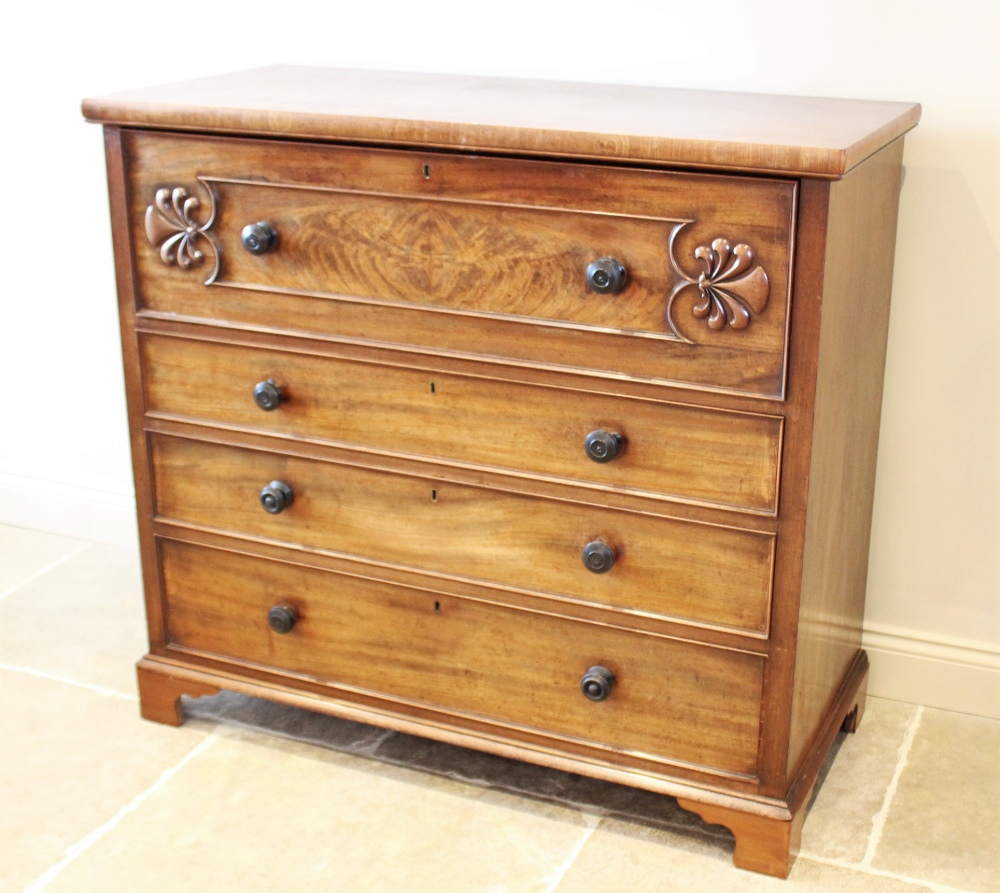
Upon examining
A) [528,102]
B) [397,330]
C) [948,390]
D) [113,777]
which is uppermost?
[528,102]

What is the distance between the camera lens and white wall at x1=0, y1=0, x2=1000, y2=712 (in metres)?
1.99

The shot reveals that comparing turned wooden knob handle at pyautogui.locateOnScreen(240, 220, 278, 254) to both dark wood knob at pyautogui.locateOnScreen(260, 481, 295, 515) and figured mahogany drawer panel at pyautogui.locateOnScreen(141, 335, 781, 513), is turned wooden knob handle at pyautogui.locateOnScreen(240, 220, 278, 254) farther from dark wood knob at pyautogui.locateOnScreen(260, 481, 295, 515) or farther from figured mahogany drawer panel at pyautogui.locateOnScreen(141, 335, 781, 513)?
dark wood knob at pyautogui.locateOnScreen(260, 481, 295, 515)

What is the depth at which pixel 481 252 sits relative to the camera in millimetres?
1733

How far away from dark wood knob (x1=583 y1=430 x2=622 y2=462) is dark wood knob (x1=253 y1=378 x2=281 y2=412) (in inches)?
19.0

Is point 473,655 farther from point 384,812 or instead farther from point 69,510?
point 69,510

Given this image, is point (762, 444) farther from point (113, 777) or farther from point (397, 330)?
point (113, 777)

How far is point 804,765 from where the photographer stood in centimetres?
190

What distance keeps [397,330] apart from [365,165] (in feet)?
0.75

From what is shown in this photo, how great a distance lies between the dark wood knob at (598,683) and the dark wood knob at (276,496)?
52cm

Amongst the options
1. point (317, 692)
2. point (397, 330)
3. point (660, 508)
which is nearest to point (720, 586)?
point (660, 508)

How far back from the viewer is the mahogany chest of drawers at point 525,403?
5.36 ft

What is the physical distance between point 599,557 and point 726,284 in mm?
Answer: 415

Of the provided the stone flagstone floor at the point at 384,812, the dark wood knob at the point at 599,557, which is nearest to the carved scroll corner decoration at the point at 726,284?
the dark wood knob at the point at 599,557

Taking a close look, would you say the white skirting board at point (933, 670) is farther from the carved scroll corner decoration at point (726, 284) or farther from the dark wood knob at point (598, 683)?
the carved scroll corner decoration at point (726, 284)
